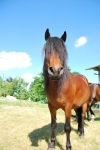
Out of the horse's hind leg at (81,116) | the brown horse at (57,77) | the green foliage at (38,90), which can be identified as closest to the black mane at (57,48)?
the brown horse at (57,77)

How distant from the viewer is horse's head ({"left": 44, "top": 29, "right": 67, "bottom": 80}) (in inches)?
141

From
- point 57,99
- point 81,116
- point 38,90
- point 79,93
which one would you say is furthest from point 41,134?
point 38,90

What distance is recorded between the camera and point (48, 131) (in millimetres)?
6176

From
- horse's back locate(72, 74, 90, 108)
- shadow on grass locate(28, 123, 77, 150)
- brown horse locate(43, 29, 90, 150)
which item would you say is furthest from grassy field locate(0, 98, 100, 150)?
horse's back locate(72, 74, 90, 108)

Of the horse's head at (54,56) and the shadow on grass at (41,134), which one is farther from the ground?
the horse's head at (54,56)

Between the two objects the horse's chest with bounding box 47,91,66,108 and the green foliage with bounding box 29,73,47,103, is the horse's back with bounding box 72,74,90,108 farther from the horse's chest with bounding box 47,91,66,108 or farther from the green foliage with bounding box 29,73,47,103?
the green foliage with bounding box 29,73,47,103

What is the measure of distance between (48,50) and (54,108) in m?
→ 1.62

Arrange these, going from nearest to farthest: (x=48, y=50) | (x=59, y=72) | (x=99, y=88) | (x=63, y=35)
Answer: (x=59, y=72) → (x=48, y=50) → (x=63, y=35) → (x=99, y=88)

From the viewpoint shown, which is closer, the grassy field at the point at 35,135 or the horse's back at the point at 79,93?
the grassy field at the point at 35,135

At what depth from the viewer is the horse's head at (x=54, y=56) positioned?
3.58 meters

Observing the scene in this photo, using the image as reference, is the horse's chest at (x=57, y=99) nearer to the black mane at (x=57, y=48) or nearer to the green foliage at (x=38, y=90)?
the black mane at (x=57, y=48)

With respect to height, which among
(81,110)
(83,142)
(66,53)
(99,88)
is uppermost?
(66,53)

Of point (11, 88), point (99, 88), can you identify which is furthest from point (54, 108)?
point (11, 88)

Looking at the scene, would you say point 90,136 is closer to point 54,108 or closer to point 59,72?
point 54,108
